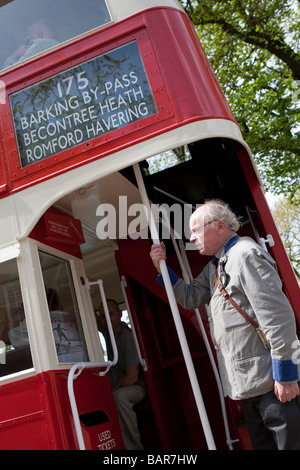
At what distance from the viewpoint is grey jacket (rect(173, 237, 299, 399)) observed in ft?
8.24

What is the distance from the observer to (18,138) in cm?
346

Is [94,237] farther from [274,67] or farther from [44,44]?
[274,67]

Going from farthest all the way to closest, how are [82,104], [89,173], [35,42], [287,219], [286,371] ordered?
[287,219]
[35,42]
[82,104]
[89,173]
[286,371]

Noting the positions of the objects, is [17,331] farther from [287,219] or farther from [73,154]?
[287,219]

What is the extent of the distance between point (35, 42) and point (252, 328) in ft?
8.67

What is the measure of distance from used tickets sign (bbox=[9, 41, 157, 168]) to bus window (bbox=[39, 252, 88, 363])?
0.81m

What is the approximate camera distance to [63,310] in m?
3.58

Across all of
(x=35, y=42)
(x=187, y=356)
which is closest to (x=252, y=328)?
(x=187, y=356)

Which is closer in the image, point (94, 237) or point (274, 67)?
point (94, 237)

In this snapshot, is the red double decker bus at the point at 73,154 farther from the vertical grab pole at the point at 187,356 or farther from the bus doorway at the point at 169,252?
the bus doorway at the point at 169,252

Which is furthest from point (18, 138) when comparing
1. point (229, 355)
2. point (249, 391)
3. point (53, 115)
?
point (249, 391)

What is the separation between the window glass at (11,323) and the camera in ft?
10.4

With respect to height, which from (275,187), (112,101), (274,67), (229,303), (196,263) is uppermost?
(274,67)

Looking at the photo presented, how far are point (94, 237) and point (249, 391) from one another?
2.72 meters
